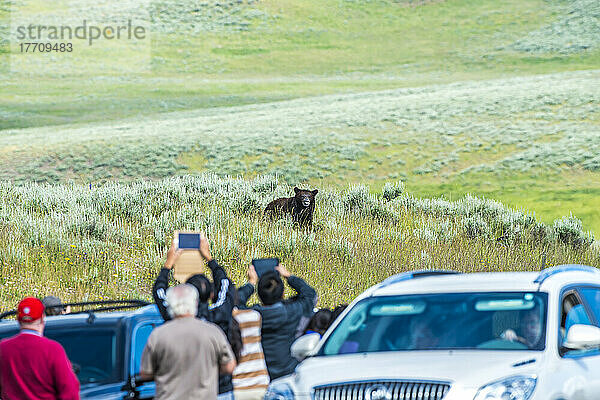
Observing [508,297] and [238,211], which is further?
[238,211]

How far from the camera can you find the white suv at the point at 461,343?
709 cm

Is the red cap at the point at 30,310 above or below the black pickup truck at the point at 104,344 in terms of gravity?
above

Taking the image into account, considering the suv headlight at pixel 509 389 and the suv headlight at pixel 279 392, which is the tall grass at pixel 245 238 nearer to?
the suv headlight at pixel 279 392

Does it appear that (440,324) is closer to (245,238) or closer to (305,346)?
(305,346)

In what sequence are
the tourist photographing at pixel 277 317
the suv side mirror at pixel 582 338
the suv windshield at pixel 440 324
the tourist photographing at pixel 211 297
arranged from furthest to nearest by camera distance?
the tourist photographing at pixel 211 297, the tourist photographing at pixel 277 317, the suv windshield at pixel 440 324, the suv side mirror at pixel 582 338

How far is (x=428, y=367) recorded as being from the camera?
7215mm

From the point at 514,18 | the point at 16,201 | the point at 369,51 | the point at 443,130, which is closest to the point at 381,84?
the point at 369,51

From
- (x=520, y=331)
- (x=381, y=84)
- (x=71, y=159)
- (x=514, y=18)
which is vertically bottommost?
(x=520, y=331)

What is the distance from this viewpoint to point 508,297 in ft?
26.1

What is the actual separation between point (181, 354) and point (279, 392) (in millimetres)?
1002

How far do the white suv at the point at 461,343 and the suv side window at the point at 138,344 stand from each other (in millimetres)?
1082

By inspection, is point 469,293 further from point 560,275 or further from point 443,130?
point 443,130

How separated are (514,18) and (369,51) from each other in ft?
57.6

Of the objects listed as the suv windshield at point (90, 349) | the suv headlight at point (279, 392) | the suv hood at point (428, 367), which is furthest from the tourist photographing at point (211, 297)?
the suv hood at point (428, 367)
